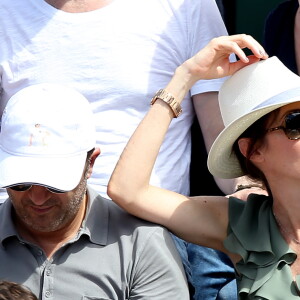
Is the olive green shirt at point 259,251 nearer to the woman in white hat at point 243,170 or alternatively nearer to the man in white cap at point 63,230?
the woman in white hat at point 243,170

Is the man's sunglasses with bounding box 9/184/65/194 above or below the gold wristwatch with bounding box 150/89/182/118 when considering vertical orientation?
below

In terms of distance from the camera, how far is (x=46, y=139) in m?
2.96

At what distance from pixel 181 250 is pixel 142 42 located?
0.78 meters

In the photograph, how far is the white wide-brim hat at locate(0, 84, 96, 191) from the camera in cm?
290

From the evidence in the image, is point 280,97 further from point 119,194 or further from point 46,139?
point 46,139

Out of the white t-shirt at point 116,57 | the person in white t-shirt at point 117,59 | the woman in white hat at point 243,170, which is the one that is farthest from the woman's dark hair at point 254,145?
the white t-shirt at point 116,57

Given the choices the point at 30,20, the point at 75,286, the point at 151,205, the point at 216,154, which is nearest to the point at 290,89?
the point at 216,154

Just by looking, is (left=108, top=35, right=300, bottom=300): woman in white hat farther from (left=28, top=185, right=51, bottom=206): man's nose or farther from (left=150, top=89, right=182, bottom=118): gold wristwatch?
(left=28, top=185, right=51, bottom=206): man's nose

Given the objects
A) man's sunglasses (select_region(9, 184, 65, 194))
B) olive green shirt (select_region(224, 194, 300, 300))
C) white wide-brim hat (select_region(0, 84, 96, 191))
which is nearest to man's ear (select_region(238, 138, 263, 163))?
olive green shirt (select_region(224, 194, 300, 300))

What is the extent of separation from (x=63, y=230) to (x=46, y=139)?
0.29m

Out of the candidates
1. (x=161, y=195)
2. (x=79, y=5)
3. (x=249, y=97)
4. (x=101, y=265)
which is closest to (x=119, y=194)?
(x=161, y=195)

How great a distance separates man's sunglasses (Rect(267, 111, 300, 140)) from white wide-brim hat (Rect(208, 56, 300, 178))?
0.05 meters

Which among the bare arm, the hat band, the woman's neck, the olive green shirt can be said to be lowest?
the olive green shirt

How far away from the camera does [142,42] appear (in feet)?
11.4
